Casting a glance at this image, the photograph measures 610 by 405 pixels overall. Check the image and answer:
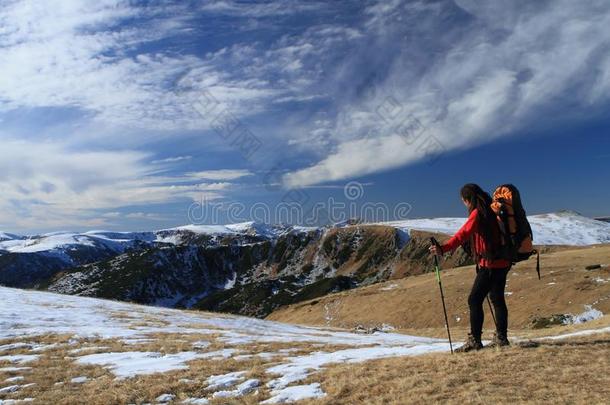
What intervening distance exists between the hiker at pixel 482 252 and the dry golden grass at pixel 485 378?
643 millimetres

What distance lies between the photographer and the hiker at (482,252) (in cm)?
1055

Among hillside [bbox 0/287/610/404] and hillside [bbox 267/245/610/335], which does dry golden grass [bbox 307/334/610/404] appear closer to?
hillside [bbox 0/287/610/404]

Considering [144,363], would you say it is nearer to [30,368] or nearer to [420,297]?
[30,368]

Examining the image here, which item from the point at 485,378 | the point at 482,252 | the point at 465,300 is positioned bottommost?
the point at 465,300

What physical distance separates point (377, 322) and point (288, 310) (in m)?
40.2

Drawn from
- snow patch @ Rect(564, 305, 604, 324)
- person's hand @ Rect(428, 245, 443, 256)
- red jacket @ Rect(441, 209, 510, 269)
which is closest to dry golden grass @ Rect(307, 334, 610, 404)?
red jacket @ Rect(441, 209, 510, 269)

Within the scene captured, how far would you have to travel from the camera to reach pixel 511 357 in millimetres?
10031

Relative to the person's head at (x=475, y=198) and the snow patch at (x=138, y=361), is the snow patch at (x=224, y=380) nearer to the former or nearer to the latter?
the snow patch at (x=138, y=361)

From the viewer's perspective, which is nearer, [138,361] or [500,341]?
[500,341]

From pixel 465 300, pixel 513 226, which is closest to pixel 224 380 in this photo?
pixel 513 226

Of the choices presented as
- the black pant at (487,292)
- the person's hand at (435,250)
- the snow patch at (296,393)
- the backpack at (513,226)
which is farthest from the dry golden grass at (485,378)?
the person's hand at (435,250)

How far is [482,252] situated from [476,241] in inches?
11.4

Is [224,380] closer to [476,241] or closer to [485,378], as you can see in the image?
[485,378]

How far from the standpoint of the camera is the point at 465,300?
2702 inches
